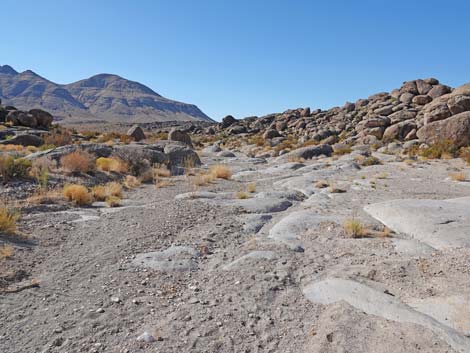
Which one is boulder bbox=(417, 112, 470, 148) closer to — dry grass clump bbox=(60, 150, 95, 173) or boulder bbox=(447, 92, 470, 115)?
boulder bbox=(447, 92, 470, 115)

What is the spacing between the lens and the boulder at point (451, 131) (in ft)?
67.6

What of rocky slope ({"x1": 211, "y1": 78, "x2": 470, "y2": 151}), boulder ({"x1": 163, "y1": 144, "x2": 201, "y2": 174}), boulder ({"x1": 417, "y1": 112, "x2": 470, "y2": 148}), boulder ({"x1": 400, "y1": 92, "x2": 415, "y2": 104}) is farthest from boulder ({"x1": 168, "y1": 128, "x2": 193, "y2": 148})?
boulder ({"x1": 400, "y1": 92, "x2": 415, "y2": 104})

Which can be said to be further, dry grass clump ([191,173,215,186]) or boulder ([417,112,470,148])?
boulder ([417,112,470,148])

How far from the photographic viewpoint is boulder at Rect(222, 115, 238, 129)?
69.1 m

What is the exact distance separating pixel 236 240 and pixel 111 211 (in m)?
3.67

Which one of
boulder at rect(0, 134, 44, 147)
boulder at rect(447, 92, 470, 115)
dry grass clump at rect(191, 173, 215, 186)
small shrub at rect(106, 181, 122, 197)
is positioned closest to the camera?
small shrub at rect(106, 181, 122, 197)

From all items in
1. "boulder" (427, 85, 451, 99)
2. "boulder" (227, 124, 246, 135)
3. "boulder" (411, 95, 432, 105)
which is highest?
"boulder" (427, 85, 451, 99)

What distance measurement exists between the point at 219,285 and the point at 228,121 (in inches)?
2599

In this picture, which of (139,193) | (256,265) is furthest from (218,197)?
(256,265)

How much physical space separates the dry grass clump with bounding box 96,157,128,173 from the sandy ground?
6.51 meters

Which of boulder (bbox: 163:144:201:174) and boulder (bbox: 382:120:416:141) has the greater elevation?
boulder (bbox: 382:120:416:141)

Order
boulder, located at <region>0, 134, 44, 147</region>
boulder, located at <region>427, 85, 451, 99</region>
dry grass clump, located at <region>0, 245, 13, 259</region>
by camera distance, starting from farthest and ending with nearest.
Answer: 1. boulder, located at <region>427, 85, 451, 99</region>
2. boulder, located at <region>0, 134, 44, 147</region>
3. dry grass clump, located at <region>0, 245, 13, 259</region>

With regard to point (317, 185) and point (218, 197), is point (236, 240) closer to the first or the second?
point (218, 197)

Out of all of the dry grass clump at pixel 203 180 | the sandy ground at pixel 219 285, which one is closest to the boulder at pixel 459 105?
the dry grass clump at pixel 203 180
